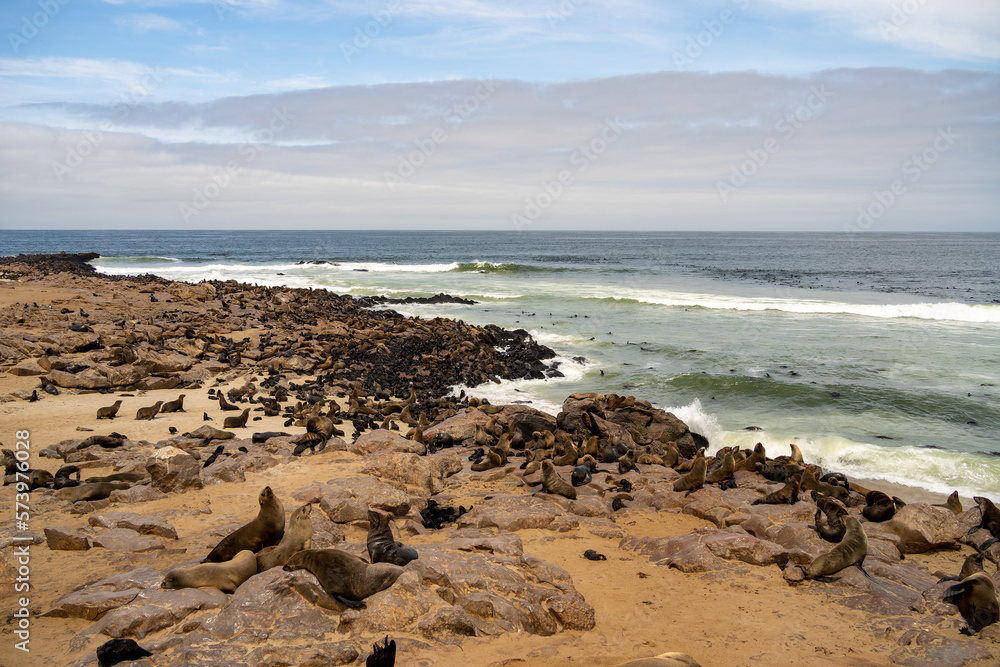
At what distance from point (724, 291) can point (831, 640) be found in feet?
120

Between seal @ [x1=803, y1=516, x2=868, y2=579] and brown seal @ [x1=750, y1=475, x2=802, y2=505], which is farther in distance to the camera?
brown seal @ [x1=750, y1=475, x2=802, y2=505]

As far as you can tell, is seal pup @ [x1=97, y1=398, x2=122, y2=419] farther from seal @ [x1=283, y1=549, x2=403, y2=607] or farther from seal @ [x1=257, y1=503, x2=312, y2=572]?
seal @ [x1=283, y1=549, x2=403, y2=607]

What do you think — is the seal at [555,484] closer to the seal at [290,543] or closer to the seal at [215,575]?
the seal at [290,543]

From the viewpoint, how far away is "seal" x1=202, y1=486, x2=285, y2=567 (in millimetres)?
5133

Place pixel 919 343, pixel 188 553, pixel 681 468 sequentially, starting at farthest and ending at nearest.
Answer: pixel 919 343 < pixel 681 468 < pixel 188 553

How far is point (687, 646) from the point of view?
4.86 m

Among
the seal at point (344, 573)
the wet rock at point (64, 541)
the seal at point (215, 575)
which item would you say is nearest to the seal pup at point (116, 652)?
the seal at point (215, 575)

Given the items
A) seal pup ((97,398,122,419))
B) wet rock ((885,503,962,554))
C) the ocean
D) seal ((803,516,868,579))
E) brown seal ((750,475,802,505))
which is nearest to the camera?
seal ((803,516,868,579))

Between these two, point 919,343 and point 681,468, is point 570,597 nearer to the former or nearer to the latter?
point 681,468

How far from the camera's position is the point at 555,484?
321 inches

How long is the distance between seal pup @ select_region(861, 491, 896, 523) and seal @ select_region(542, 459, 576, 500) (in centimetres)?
380

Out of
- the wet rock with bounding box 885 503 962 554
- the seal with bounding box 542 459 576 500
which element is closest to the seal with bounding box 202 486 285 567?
the seal with bounding box 542 459 576 500

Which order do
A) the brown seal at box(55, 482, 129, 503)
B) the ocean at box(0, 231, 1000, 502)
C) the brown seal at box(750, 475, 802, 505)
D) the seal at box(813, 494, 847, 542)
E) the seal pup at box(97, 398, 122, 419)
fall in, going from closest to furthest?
the seal at box(813, 494, 847, 542)
the brown seal at box(55, 482, 129, 503)
the brown seal at box(750, 475, 802, 505)
the seal pup at box(97, 398, 122, 419)
the ocean at box(0, 231, 1000, 502)

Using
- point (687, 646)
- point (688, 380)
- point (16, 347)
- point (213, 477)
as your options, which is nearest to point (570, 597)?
point (687, 646)
